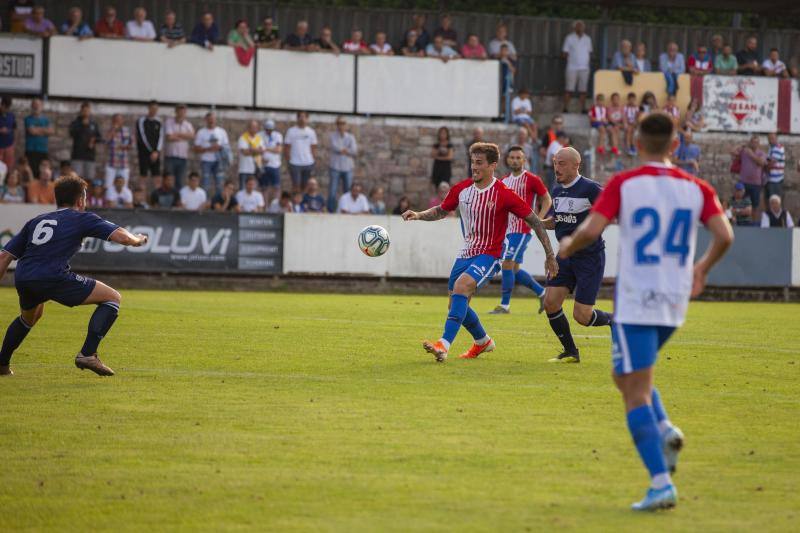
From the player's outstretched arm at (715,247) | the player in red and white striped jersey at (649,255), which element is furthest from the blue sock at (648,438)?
the player's outstretched arm at (715,247)

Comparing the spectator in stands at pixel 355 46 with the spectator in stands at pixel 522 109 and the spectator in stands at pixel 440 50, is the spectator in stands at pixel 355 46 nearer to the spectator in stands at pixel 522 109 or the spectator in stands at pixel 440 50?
the spectator in stands at pixel 440 50

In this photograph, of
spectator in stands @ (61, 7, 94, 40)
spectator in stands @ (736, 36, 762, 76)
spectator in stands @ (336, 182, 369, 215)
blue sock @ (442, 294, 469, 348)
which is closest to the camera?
blue sock @ (442, 294, 469, 348)

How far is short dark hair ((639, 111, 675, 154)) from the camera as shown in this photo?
6660mm

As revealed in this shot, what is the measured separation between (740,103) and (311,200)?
491 inches

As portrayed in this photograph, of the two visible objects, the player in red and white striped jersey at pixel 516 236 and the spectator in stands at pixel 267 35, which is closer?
the player in red and white striped jersey at pixel 516 236

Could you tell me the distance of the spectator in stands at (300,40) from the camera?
97.6 feet

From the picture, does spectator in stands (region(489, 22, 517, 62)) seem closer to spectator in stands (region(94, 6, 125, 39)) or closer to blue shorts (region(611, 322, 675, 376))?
spectator in stands (region(94, 6, 125, 39))

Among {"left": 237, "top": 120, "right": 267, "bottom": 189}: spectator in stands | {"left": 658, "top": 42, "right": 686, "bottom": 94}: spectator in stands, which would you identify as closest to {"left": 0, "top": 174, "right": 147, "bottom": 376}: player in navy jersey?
{"left": 237, "top": 120, "right": 267, "bottom": 189}: spectator in stands

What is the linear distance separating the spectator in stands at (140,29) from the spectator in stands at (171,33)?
0.83ft

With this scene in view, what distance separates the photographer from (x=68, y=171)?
25344 mm

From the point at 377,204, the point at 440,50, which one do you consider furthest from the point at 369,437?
the point at 440,50

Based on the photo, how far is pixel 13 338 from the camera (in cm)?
A: 1091

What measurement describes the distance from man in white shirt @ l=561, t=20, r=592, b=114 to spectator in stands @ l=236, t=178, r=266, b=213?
31.6 ft

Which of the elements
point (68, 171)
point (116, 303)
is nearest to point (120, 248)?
point (68, 171)
